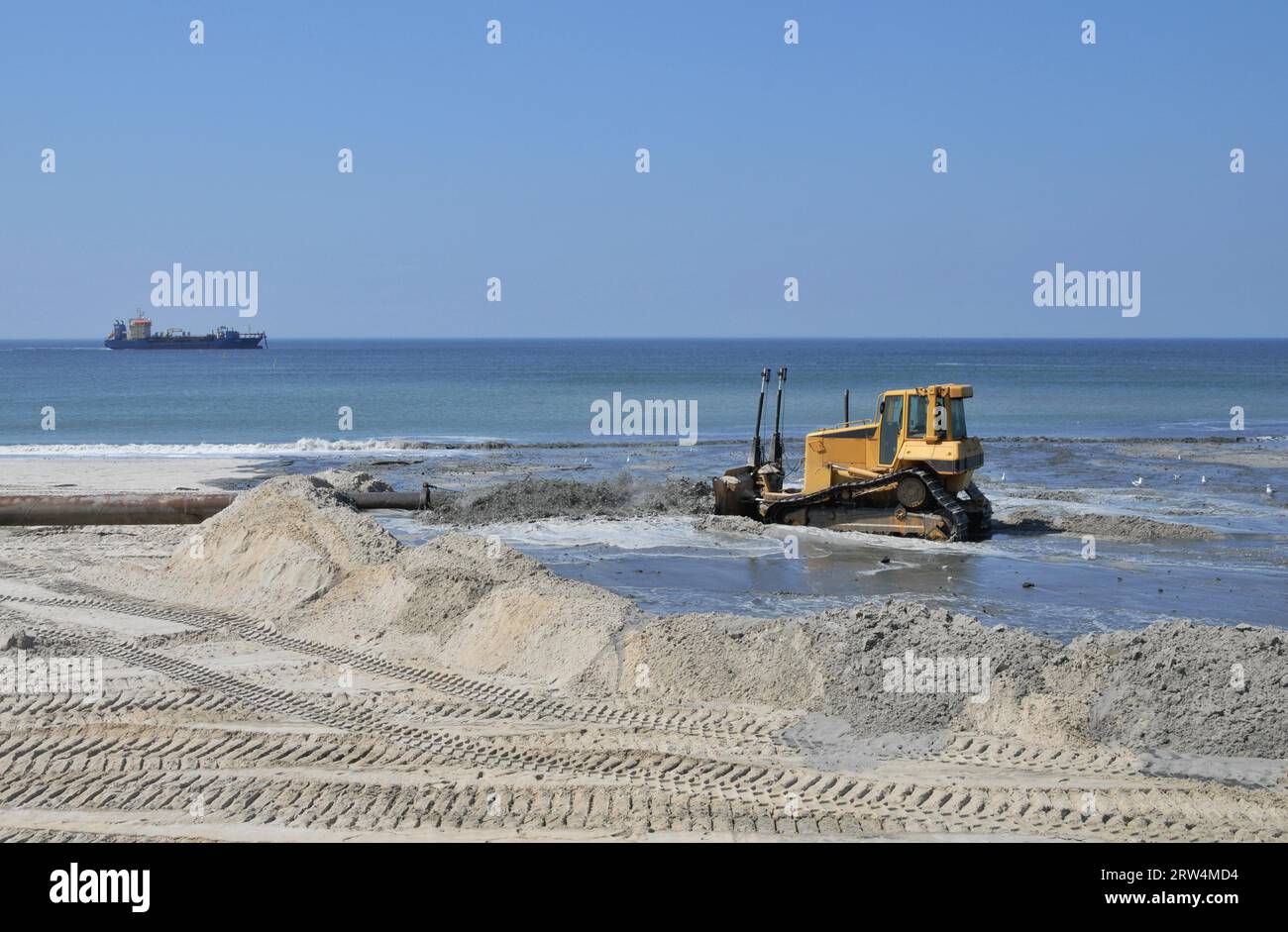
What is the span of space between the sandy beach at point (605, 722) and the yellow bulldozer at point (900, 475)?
8.03m

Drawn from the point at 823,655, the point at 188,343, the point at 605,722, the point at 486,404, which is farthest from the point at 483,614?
the point at 188,343

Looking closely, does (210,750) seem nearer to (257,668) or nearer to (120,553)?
(257,668)

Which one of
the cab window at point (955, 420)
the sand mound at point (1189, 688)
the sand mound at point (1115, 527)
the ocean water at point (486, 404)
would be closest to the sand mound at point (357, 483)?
the cab window at point (955, 420)

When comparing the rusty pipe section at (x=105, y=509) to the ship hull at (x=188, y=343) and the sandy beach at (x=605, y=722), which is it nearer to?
the sandy beach at (x=605, y=722)

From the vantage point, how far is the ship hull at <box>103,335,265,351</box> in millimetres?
143000

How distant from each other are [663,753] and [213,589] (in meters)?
7.68

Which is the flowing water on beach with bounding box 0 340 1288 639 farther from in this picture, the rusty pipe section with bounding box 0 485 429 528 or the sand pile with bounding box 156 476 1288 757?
the rusty pipe section with bounding box 0 485 429 528

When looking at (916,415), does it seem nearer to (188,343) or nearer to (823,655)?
(823,655)

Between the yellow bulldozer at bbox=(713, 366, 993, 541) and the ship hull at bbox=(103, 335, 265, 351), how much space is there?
134573mm

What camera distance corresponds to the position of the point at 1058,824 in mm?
7504

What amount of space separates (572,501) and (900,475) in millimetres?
6236

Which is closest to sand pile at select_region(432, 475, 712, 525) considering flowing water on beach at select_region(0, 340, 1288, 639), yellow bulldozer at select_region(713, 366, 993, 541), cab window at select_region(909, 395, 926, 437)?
flowing water on beach at select_region(0, 340, 1288, 639)
